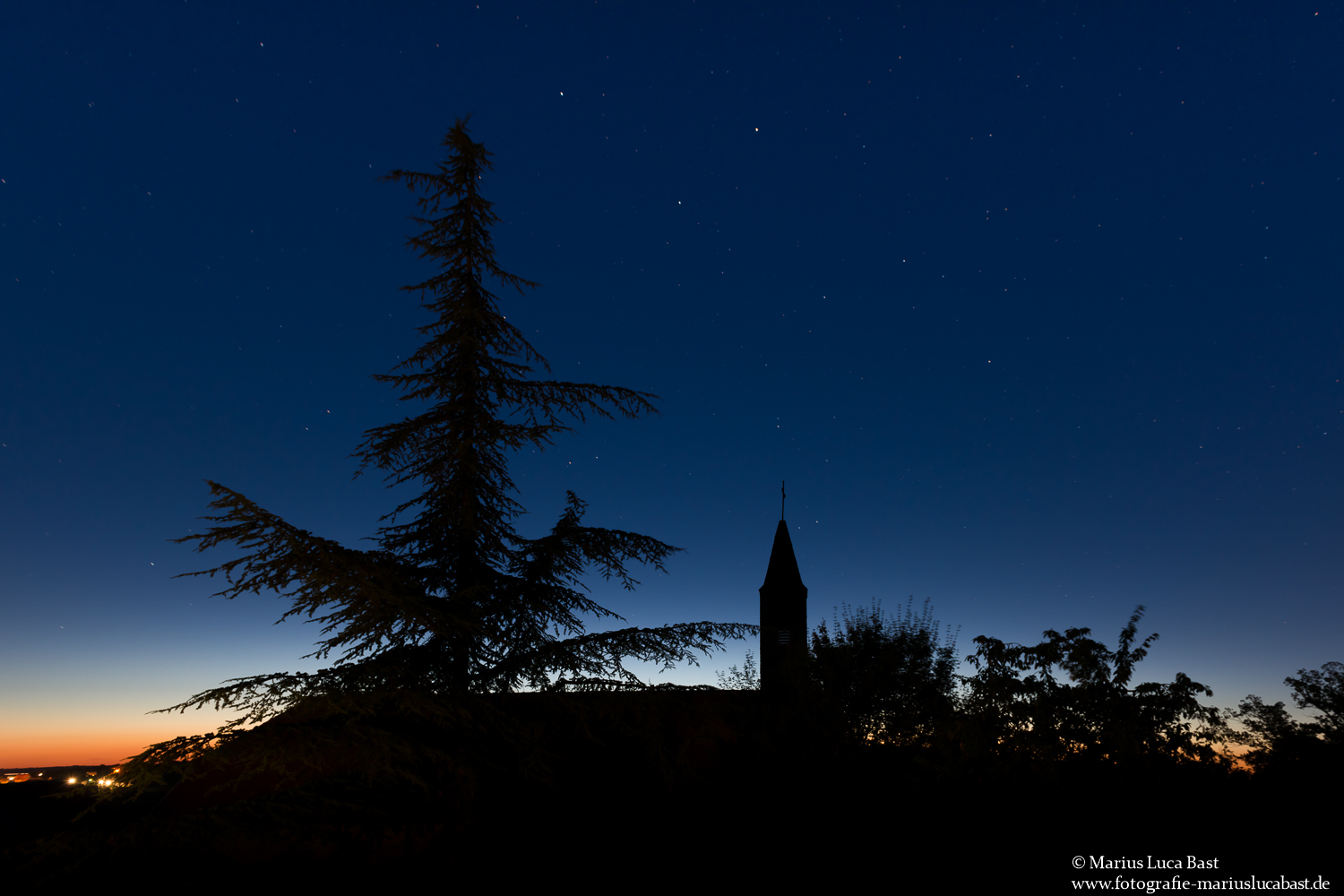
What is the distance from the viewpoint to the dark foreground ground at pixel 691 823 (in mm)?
8031

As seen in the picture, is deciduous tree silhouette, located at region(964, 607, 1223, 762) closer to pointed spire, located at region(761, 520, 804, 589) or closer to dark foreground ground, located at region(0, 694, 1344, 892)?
dark foreground ground, located at region(0, 694, 1344, 892)

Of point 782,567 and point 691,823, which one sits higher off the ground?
point 782,567

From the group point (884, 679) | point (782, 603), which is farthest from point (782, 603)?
point (884, 679)

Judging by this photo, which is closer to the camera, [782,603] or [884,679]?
[884,679]

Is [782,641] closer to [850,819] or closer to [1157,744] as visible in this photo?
[850,819]

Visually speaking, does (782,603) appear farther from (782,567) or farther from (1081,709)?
(1081,709)

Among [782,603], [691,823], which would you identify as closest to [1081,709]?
[691,823]

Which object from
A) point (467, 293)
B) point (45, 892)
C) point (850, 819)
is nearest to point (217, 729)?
point (45, 892)

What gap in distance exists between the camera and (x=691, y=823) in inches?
602

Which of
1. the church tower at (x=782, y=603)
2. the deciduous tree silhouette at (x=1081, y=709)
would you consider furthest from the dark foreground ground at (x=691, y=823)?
the church tower at (x=782, y=603)

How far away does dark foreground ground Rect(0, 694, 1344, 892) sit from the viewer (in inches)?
316

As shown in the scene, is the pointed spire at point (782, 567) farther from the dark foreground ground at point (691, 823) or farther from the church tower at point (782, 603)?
the dark foreground ground at point (691, 823)

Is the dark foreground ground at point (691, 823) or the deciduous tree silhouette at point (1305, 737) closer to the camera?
the dark foreground ground at point (691, 823)

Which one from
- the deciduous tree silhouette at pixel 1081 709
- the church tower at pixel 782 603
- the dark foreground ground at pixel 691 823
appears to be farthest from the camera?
the church tower at pixel 782 603
